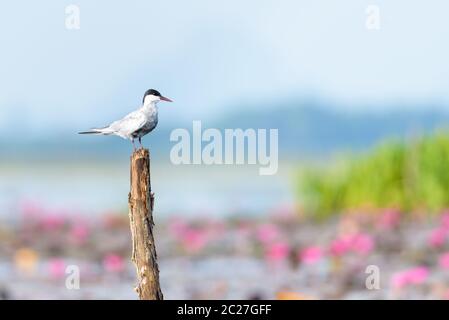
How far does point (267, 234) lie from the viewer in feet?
37.7

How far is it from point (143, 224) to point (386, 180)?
306 inches

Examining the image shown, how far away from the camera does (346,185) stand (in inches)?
508

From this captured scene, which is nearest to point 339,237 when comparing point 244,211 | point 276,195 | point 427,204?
point 427,204

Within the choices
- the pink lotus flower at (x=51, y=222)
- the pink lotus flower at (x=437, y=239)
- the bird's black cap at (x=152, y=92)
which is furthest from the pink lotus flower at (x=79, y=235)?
the bird's black cap at (x=152, y=92)

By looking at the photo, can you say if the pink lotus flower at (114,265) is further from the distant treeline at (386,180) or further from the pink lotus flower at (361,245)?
the distant treeline at (386,180)

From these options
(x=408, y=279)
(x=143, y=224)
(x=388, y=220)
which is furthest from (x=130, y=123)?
(x=388, y=220)

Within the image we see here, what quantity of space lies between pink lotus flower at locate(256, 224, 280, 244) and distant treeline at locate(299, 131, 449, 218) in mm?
1105

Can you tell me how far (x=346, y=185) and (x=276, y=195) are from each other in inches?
242

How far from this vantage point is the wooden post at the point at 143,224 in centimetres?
505

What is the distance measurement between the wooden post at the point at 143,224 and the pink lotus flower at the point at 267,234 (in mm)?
6322

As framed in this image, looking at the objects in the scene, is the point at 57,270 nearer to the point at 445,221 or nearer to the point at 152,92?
the point at 445,221

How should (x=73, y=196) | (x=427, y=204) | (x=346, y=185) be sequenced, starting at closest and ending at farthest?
(x=427, y=204) < (x=346, y=185) < (x=73, y=196)
